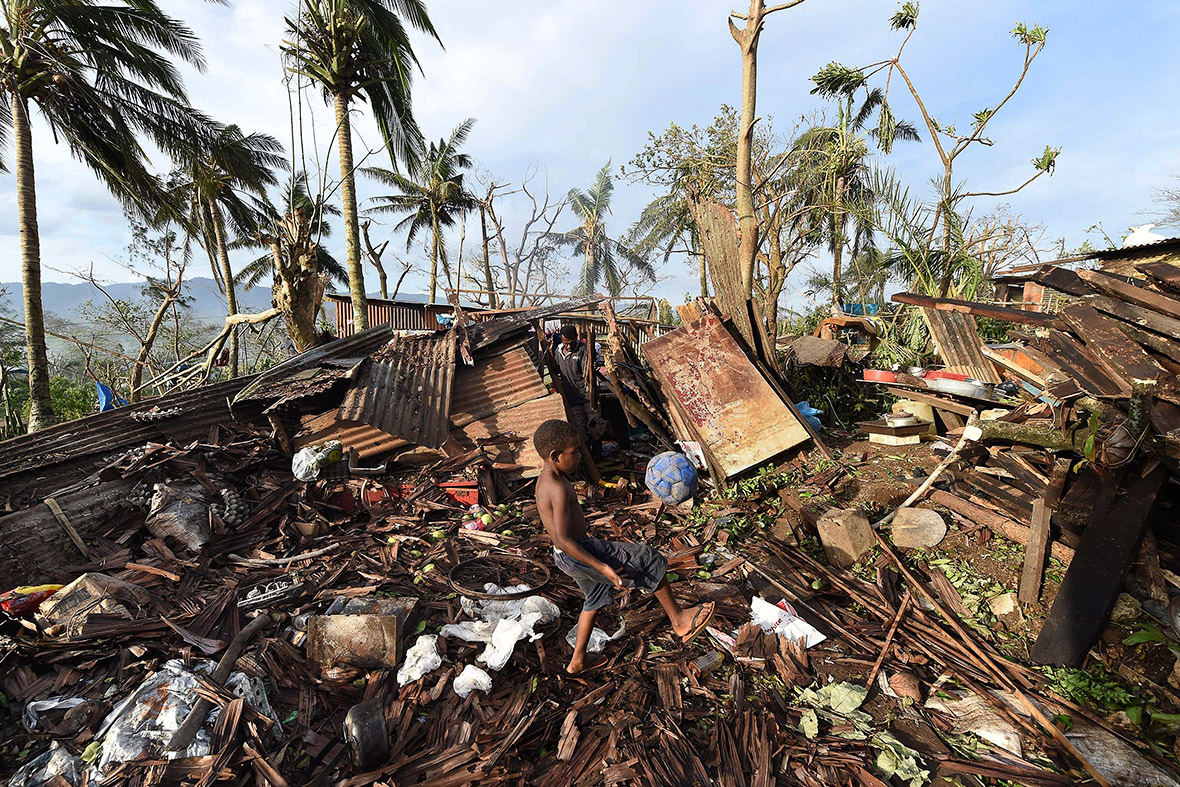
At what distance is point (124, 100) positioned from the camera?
39.8ft

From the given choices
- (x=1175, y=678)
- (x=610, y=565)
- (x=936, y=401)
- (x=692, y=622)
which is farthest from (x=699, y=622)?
(x=936, y=401)

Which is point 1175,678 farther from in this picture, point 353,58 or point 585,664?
point 353,58

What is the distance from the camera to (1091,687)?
2.83 m

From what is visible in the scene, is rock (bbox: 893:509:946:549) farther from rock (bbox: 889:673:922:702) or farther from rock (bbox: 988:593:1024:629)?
rock (bbox: 889:673:922:702)

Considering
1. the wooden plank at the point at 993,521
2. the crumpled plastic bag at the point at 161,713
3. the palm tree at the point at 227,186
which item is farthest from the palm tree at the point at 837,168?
the palm tree at the point at 227,186

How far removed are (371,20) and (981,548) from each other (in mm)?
17588

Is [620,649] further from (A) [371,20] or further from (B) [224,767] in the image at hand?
(A) [371,20]

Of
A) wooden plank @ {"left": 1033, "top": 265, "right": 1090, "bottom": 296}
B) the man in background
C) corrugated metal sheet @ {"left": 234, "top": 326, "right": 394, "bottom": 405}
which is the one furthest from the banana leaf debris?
wooden plank @ {"left": 1033, "top": 265, "right": 1090, "bottom": 296}

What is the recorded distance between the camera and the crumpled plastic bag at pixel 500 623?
3146 millimetres

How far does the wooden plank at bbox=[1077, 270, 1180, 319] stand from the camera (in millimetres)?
3564

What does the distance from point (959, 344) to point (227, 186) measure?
24816 millimetres

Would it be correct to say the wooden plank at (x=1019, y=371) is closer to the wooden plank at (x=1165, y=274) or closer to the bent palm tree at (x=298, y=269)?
the wooden plank at (x=1165, y=274)

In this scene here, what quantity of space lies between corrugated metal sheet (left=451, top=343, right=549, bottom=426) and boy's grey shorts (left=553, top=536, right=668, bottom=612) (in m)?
3.48

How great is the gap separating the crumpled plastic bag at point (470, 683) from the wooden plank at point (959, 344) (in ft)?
22.7
